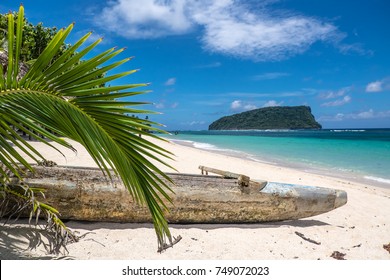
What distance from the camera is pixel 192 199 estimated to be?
178 inches

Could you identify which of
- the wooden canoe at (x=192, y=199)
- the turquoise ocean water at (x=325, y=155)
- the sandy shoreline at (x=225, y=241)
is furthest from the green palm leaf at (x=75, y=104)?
the turquoise ocean water at (x=325, y=155)

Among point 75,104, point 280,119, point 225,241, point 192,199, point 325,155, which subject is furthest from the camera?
point 280,119

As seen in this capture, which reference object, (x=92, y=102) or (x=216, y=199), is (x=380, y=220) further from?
(x=92, y=102)

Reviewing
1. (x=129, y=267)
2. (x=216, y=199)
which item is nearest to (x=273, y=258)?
(x=216, y=199)

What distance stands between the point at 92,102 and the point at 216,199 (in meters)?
3.25

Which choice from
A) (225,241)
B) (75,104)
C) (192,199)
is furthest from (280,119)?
(75,104)

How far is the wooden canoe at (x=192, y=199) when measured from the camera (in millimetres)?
4277

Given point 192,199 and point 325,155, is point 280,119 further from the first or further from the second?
point 192,199

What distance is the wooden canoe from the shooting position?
4277 mm

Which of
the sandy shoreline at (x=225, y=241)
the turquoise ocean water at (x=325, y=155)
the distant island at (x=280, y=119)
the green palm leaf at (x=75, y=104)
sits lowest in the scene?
the sandy shoreline at (x=225, y=241)

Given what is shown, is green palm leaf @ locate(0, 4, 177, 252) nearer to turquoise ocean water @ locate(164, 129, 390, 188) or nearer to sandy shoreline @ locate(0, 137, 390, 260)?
sandy shoreline @ locate(0, 137, 390, 260)

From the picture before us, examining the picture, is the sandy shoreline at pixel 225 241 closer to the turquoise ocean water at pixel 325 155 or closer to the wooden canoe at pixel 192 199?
the wooden canoe at pixel 192 199

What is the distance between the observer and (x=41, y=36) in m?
23.3

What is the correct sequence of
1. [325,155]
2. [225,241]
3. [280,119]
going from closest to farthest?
[225,241]
[325,155]
[280,119]
